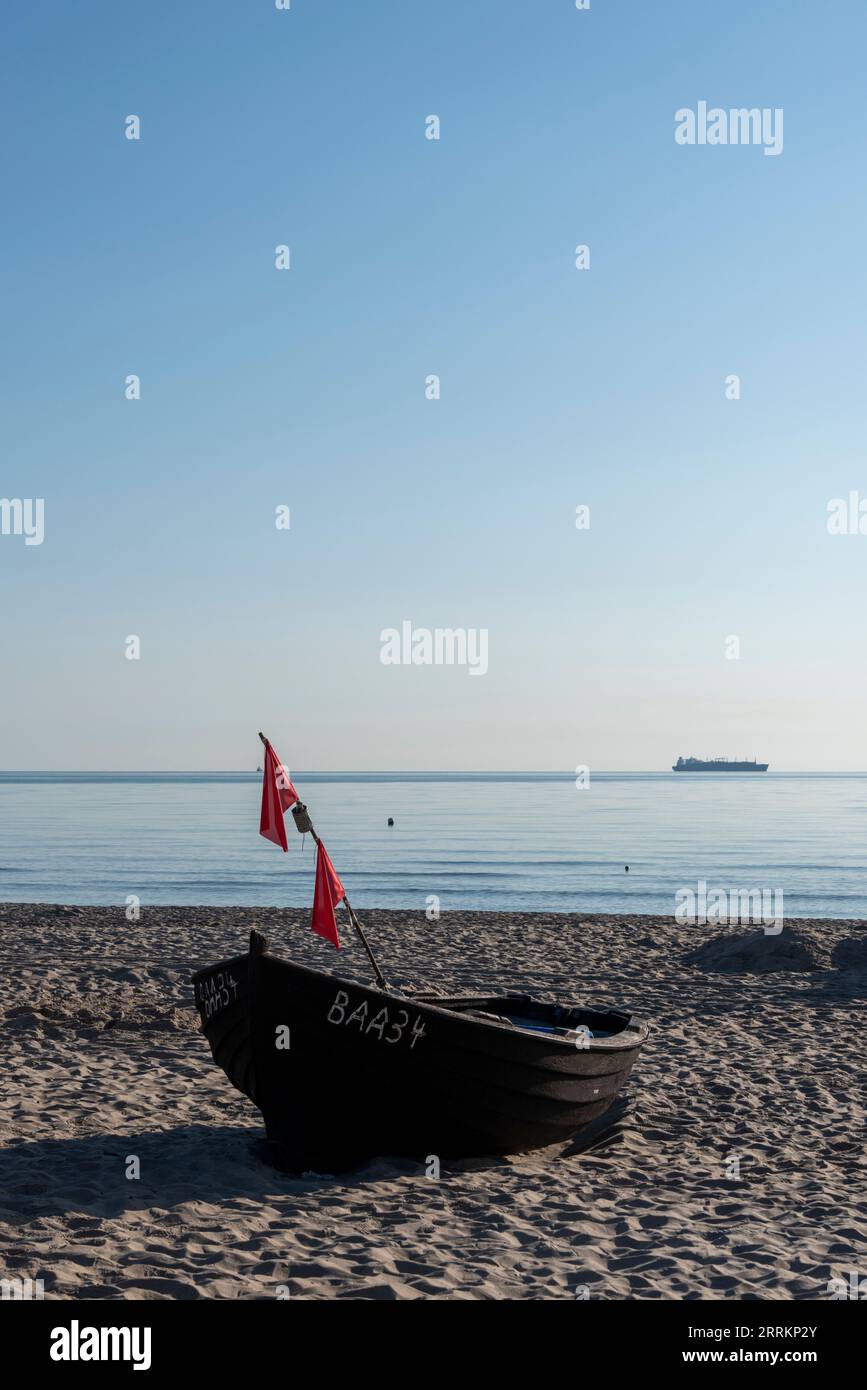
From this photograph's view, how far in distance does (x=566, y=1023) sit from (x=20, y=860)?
41.9m

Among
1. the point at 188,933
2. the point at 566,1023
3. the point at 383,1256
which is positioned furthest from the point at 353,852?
the point at 383,1256

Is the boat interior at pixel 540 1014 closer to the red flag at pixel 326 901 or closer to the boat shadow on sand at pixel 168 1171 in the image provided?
the boat shadow on sand at pixel 168 1171

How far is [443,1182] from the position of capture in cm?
859

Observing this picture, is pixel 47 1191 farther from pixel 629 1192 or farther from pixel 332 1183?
pixel 629 1192

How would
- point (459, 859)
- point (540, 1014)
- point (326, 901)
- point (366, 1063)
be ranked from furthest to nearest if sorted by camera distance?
point (459, 859) → point (540, 1014) → point (326, 901) → point (366, 1063)

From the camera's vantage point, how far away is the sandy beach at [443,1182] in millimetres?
6762

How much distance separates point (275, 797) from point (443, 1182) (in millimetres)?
3139

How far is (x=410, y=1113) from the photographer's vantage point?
28.8 ft

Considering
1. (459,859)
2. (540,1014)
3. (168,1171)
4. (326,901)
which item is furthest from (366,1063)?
(459,859)

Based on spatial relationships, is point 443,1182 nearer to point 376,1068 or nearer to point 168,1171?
point 376,1068

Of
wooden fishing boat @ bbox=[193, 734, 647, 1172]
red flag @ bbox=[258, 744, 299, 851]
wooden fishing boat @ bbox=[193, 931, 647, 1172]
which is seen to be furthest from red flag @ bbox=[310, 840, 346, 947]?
wooden fishing boat @ bbox=[193, 931, 647, 1172]

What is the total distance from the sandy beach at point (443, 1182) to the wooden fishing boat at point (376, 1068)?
26cm

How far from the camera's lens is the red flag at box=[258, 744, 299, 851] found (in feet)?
29.2

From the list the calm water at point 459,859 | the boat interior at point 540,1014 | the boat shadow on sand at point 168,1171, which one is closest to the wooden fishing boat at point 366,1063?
the boat shadow on sand at point 168,1171
